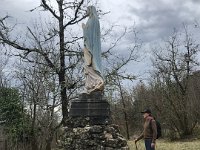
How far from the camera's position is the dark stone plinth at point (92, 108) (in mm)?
11078

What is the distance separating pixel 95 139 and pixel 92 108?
34.7 inches

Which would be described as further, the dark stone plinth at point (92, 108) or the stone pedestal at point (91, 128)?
the dark stone plinth at point (92, 108)

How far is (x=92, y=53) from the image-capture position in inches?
464

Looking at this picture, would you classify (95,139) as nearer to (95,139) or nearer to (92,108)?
(95,139)

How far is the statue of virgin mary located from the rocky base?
118 centimetres

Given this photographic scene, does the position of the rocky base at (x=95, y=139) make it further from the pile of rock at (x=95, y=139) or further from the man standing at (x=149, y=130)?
the man standing at (x=149, y=130)

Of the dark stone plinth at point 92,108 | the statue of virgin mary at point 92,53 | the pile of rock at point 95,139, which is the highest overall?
the statue of virgin mary at point 92,53

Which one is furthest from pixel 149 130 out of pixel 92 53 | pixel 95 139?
pixel 92 53

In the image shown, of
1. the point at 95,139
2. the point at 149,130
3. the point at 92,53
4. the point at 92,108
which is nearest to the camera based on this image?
the point at 149,130

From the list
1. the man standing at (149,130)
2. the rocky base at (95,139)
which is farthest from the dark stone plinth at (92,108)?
→ the man standing at (149,130)

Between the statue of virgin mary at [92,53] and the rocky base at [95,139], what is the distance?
46.5 inches

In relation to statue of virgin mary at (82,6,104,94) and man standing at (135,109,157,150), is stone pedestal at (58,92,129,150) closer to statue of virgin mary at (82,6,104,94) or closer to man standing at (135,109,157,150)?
statue of virgin mary at (82,6,104,94)

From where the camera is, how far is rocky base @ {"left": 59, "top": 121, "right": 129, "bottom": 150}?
35.3 ft

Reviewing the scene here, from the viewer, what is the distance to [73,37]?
719 inches
